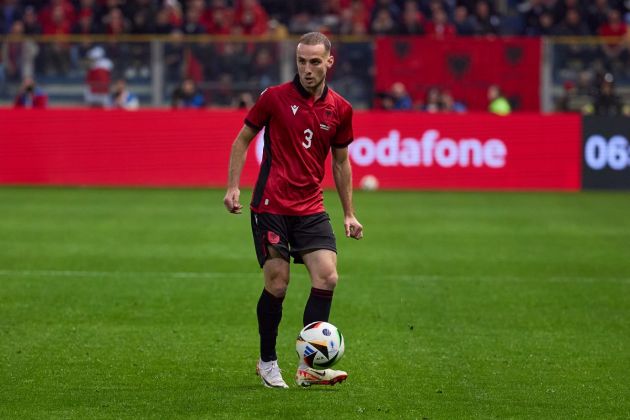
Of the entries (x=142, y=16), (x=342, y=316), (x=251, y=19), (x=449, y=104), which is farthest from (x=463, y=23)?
(x=342, y=316)


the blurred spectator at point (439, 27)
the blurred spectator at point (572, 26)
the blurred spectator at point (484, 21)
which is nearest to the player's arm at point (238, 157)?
the blurred spectator at point (439, 27)

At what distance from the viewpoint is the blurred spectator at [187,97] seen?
86.3 ft

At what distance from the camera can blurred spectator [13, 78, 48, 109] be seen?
2598cm

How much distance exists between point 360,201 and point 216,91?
18.1 feet

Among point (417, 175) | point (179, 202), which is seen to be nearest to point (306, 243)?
point (179, 202)

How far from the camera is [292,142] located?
26.3ft

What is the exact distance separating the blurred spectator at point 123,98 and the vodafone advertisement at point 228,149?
1586 millimetres

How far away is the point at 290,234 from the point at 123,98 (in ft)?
61.9

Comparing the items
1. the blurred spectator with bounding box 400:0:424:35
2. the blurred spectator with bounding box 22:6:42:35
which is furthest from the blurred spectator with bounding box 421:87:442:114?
the blurred spectator with bounding box 22:6:42:35

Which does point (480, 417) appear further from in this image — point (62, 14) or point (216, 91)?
point (62, 14)

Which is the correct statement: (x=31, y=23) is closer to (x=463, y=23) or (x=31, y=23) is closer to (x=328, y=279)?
(x=463, y=23)

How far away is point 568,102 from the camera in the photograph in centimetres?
2670

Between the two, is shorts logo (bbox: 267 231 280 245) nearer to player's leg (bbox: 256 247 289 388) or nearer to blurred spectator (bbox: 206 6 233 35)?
player's leg (bbox: 256 247 289 388)

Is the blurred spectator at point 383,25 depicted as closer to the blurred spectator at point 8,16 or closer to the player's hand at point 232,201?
the blurred spectator at point 8,16
